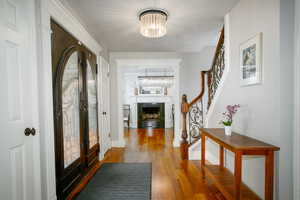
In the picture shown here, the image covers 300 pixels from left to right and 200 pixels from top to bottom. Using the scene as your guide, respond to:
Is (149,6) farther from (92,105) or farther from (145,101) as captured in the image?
(145,101)

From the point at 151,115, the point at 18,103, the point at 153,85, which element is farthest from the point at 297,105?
the point at 151,115

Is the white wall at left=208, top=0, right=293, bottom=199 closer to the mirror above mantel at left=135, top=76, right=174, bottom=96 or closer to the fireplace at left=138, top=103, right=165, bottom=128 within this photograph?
the mirror above mantel at left=135, top=76, right=174, bottom=96

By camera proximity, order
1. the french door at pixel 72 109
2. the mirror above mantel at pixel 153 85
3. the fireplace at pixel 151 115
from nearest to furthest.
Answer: the french door at pixel 72 109, the mirror above mantel at pixel 153 85, the fireplace at pixel 151 115

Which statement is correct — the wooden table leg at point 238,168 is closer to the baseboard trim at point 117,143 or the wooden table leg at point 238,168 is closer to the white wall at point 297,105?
the white wall at point 297,105

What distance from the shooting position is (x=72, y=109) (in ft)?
7.13

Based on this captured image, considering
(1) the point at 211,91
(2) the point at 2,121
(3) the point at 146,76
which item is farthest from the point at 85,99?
(3) the point at 146,76

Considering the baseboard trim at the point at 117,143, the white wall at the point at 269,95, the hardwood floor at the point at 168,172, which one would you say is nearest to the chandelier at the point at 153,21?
the white wall at the point at 269,95

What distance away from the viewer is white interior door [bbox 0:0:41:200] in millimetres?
1191

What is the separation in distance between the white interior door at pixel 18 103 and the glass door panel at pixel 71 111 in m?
0.52

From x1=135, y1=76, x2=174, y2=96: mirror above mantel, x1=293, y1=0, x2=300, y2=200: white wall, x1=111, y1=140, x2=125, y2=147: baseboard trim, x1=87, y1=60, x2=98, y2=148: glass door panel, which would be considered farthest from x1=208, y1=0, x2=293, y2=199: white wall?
x1=135, y1=76, x2=174, y2=96: mirror above mantel

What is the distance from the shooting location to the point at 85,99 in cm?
257

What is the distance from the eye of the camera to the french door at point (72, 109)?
1.81m

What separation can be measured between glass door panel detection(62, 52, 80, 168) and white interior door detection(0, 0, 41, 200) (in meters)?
0.52

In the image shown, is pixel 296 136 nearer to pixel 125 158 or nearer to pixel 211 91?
pixel 211 91
